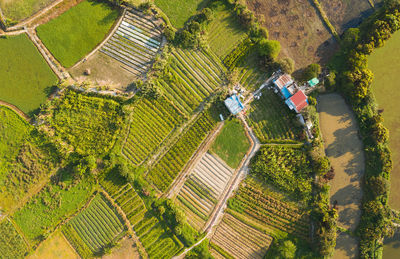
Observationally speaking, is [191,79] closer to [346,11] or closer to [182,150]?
[182,150]

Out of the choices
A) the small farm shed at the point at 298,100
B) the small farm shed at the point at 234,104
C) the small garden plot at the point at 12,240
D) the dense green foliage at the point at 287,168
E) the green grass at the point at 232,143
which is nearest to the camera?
the small farm shed at the point at 298,100

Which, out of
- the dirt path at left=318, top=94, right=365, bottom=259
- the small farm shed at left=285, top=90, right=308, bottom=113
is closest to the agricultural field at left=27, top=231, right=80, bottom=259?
the small farm shed at left=285, top=90, right=308, bottom=113

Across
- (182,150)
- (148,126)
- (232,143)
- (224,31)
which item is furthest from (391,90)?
(148,126)

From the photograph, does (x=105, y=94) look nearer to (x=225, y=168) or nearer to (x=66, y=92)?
(x=66, y=92)

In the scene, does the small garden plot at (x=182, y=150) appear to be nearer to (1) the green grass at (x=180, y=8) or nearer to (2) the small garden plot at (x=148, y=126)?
(2) the small garden plot at (x=148, y=126)

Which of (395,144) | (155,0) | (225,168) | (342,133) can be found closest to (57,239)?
(225,168)

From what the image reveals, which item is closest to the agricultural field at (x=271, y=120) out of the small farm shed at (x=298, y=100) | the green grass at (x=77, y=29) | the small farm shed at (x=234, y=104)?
the small farm shed at (x=298, y=100)

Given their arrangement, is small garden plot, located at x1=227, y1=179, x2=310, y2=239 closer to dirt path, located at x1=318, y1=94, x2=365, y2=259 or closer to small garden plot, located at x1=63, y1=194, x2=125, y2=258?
dirt path, located at x1=318, y1=94, x2=365, y2=259
